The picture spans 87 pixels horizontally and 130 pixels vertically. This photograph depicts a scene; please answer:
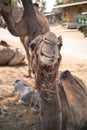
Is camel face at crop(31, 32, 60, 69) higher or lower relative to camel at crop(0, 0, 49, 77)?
higher

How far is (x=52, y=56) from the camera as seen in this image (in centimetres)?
368

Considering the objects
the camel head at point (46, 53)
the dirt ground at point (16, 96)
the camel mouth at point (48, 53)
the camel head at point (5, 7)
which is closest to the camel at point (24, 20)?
the camel head at point (5, 7)

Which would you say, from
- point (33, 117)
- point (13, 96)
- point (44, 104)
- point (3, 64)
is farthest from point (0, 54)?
point (44, 104)

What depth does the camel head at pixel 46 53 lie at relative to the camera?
3.66 metres

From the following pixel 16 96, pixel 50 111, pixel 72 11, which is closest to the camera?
pixel 50 111

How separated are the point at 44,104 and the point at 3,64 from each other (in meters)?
10.8

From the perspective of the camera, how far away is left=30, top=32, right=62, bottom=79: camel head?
3662 millimetres

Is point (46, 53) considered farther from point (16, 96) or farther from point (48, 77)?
point (16, 96)

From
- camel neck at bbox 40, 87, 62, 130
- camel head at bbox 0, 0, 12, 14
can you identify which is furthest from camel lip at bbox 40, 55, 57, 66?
camel head at bbox 0, 0, 12, 14

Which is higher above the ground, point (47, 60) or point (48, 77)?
point (47, 60)

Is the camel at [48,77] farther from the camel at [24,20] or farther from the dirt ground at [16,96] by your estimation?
the camel at [24,20]

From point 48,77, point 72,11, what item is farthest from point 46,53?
point 72,11

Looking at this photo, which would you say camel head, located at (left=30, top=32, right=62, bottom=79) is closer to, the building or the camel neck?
the camel neck

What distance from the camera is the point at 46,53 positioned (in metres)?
3.67
